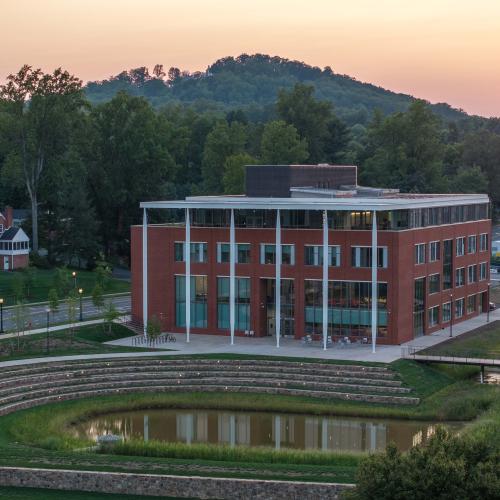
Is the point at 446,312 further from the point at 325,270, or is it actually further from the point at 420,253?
the point at 325,270

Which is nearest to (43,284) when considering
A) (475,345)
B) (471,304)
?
(471,304)

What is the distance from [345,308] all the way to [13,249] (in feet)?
130

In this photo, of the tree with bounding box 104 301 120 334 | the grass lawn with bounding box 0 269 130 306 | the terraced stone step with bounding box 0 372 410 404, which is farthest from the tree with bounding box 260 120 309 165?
the terraced stone step with bounding box 0 372 410 404

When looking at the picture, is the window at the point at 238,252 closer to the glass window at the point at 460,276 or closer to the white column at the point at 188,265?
the white column at the point at 188,265

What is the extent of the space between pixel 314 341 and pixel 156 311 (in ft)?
34.8

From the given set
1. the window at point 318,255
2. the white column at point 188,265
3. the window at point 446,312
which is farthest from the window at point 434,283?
the white column at point 188,265

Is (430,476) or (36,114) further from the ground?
(36,114)

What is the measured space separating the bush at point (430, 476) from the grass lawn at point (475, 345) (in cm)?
2798

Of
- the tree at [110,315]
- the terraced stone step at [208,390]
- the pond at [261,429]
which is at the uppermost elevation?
the tree at [110,315]

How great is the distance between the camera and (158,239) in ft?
228

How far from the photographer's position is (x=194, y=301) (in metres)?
68.1

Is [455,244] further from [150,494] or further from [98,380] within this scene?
[150,494]

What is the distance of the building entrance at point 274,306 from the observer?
65.9m

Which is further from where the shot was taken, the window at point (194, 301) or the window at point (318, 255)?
the window at point (194, 301)
